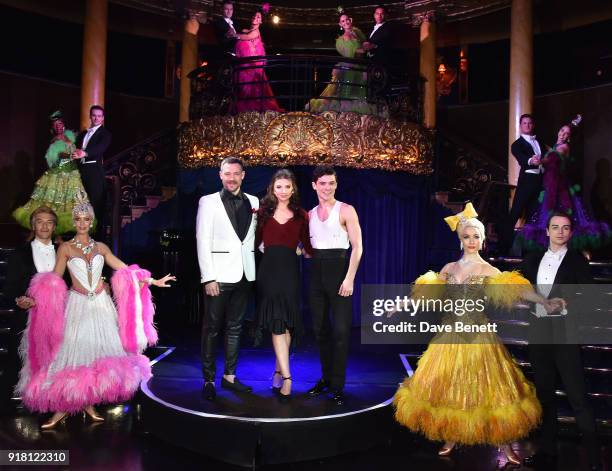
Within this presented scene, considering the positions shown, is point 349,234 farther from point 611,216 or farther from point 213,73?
point 611,216

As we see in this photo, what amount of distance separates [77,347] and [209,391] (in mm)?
1023

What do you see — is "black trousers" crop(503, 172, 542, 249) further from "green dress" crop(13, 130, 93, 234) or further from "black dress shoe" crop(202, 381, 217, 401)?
"green dress" crop(13, 130, 93, 234)

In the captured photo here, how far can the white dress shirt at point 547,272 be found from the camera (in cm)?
389

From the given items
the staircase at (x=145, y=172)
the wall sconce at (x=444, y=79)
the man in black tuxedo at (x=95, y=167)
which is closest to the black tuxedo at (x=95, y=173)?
the man in black tuxedo at (x=95, y=167)

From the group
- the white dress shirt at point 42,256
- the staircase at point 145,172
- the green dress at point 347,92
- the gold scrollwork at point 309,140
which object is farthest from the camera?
the staircase at point 145,172

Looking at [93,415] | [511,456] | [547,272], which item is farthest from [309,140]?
[511,456]

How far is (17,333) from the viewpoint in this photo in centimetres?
486

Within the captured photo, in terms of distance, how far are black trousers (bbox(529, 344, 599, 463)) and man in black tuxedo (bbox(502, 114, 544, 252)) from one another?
3039mm

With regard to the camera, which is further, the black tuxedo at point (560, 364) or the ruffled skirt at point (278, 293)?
the ruffled skirt at point (278, 293)

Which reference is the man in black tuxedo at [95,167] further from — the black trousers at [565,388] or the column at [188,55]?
the black trousers at [565,388]

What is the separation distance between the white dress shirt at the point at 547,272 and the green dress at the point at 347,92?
172 inches

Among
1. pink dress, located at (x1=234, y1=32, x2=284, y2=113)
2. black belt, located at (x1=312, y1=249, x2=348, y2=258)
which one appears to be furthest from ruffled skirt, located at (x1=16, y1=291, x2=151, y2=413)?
pink dress, located at (x1=234, y1=32, x2=284, y2=113)

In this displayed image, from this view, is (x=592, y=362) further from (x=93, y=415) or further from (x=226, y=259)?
(x=93, y=415)

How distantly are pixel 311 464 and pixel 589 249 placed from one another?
3.82m
